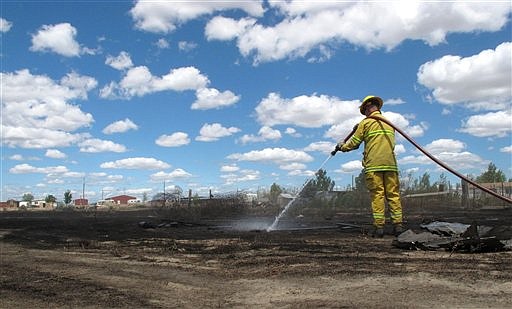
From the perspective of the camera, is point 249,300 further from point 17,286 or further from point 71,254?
point 71,254

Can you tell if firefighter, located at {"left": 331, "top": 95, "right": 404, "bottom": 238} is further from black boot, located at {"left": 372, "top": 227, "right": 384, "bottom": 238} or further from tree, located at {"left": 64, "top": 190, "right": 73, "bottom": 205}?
tree, located at {"left": 64, "top": 190, "right": 73, "bottom": 205}

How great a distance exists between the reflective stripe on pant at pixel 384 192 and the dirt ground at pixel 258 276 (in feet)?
2.14

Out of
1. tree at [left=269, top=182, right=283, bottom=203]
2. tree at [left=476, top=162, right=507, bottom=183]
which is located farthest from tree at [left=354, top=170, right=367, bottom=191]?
tree at [left=476, top=162, right=507, bottom=183]

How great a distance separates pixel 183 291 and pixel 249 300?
84cm

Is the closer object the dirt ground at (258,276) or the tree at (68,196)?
the dirt ground at (258,276)

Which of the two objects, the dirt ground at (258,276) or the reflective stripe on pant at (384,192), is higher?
the reflective stripe on pant at (384,192)

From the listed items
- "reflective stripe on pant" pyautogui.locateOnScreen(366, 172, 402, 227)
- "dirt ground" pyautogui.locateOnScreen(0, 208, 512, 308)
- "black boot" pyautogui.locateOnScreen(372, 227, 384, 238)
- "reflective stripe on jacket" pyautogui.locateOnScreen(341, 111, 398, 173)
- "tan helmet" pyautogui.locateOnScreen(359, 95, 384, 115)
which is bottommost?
"dirt ground" pyautogui.locateOnScreen(0, 208, 512, 308)

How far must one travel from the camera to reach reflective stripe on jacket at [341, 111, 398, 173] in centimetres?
895

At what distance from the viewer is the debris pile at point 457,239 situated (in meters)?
6.49

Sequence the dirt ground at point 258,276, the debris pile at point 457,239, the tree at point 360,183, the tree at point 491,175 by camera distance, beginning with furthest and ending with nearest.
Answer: the tree at point 491,175 → the tree at point 360,183 → the debris pile at point 457,239 → the dirt ground at point 258,276

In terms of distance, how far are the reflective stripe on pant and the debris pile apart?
1140 mm

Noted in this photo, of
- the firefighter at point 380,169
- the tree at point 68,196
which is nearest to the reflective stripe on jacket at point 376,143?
the firefighter at point 380,169

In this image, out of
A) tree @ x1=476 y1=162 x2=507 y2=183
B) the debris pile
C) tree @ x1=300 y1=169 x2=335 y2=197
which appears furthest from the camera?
tree @ x1=476 y1=162 x2=507 y2=183

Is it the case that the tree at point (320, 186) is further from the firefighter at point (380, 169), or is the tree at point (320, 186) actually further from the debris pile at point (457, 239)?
the debris pile at point (457, 239)
